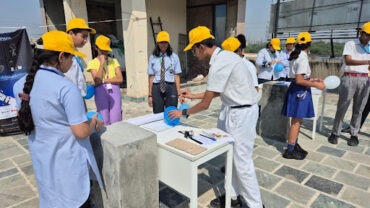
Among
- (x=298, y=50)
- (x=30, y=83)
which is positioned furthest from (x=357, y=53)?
(x=30, y=83)

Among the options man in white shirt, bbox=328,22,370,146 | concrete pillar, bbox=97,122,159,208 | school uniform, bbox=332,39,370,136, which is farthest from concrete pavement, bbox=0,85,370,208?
concrete pillar, bbox=97,122,159,208

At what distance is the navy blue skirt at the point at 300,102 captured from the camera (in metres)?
3.27

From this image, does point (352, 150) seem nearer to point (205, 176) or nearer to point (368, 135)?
point (368, 135)

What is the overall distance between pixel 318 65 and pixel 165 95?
24.8 ft

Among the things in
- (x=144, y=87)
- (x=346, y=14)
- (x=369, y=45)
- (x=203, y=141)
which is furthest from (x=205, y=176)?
(x=346, y=14)

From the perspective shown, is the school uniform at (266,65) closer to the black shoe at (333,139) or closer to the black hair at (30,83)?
the black shoe at (333,139)

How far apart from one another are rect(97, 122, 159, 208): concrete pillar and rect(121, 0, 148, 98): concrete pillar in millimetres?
4970

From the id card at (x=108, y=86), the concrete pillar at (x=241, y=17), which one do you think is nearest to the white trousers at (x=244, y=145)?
the id card at (x=108, y=86)

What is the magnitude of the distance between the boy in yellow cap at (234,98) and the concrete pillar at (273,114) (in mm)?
2048

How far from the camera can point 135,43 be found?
21.1ft

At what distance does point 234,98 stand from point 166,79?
5.66 feet

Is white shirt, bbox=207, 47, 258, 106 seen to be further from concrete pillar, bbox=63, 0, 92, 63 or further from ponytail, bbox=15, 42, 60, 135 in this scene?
concrete pillar, bbox=63, 0, 92, 63

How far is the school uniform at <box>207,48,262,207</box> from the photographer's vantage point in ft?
6.50

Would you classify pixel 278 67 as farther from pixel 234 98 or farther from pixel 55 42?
pixel 55 42
